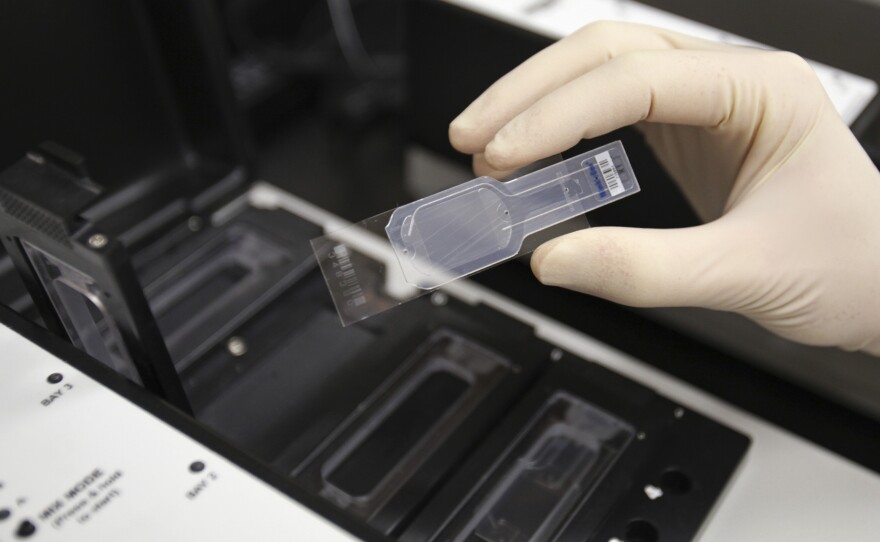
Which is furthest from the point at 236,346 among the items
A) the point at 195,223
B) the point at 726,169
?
the point at 726,169

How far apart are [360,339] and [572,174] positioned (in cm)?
26

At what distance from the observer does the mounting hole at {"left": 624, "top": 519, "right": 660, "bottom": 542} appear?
0.60 m

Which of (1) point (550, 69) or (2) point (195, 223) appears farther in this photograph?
(2) point (195, 223)

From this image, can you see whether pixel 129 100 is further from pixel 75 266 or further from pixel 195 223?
pixel 75 266

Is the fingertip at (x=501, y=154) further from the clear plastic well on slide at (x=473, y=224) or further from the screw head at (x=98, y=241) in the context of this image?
the screw head at (x=98, y=241)

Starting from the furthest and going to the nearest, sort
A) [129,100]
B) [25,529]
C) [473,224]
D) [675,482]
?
[129,100] → [675,482] → [473,224] → [25,529]

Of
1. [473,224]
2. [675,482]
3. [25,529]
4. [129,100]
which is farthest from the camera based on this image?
[129,100]

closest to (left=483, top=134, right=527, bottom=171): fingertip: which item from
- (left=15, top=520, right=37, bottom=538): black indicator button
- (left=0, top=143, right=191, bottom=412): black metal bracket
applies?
(left=0, top=143, right=191, bottom=412): black metal bracket

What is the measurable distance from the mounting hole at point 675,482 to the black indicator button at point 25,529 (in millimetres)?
429

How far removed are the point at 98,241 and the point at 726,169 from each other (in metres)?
0.46

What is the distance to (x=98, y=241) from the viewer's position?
45 centimetres

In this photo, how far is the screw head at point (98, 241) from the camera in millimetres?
450

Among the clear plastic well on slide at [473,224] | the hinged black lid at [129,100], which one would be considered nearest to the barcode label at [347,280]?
the clear plastic well on slide at [473,224]

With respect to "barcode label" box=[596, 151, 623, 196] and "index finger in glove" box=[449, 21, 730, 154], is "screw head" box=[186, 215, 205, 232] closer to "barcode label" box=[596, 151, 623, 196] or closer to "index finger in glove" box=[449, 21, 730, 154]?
"index finger in glove" box=[449, 21, 730, 154]
